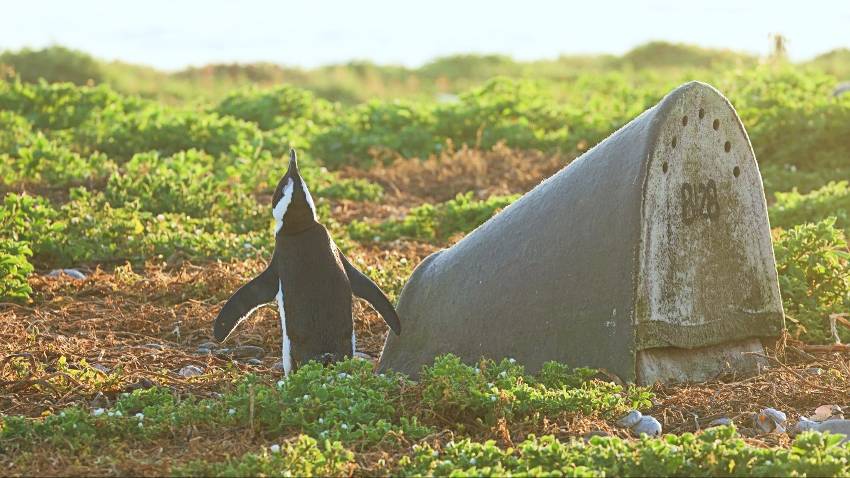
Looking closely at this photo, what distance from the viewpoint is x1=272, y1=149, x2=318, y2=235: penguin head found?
6.04 m

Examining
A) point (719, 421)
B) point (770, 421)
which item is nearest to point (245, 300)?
point (719, 421)

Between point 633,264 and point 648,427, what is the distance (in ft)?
2.82

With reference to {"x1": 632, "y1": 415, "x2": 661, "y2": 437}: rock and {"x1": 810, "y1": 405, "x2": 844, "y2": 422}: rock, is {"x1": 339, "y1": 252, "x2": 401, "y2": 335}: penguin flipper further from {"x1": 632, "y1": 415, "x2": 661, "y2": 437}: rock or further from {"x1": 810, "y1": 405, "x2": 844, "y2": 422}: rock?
{"x1": 810, "y1": 405, "x2": 844, "y2": 422}: rock

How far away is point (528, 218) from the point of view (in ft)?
20.1

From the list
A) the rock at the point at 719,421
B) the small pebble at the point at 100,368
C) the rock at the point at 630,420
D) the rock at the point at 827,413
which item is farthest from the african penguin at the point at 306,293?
the rock at the point at 827,413

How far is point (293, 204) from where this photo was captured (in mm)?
6051

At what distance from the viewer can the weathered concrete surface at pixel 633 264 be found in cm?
557

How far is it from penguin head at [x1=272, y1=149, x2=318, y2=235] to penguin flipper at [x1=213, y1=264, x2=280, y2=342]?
11.2 inches

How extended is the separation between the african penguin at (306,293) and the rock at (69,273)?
2.59 metres

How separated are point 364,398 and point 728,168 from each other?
84.4 inches

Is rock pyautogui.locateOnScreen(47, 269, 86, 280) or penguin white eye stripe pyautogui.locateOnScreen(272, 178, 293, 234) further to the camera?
rock pyautogui.locateOnScreen(47, 269, 86, 280)

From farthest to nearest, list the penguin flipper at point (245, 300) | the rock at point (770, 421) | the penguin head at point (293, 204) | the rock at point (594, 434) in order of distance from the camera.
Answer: the penguin flipper at point (245, 300) < the penguin head at point (293, 204) < the rock at point (770, 421) < the rock at point (594, 434)

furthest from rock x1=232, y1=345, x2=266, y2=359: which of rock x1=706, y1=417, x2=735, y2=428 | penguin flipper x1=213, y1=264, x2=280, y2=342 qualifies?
rock x1=706, y1=417, x2=735, y2=428

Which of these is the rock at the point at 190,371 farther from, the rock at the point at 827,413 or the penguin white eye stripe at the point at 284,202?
the rock at the point at 827,413
